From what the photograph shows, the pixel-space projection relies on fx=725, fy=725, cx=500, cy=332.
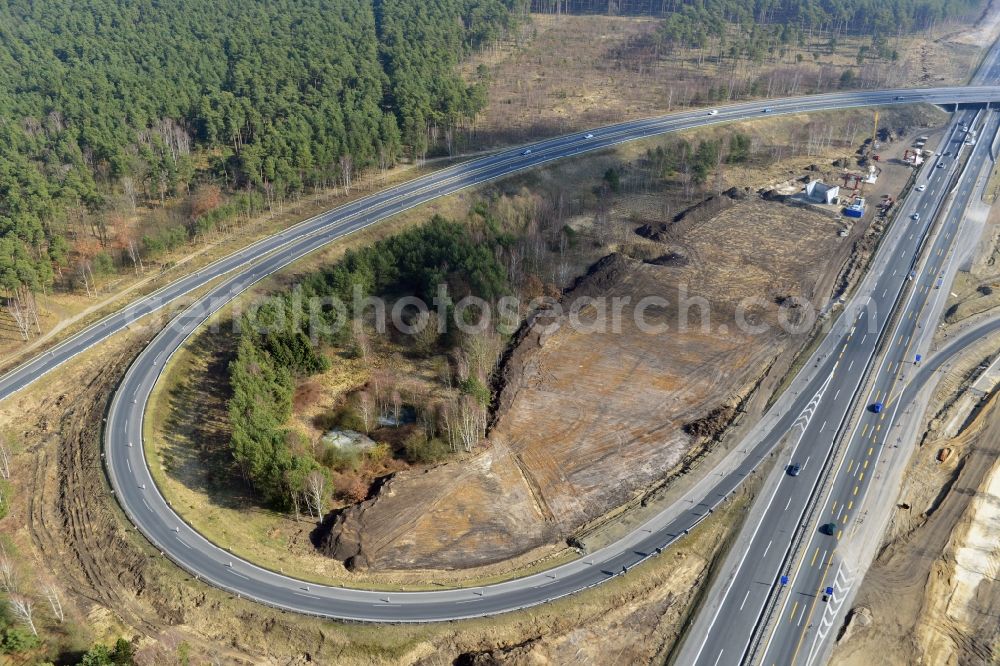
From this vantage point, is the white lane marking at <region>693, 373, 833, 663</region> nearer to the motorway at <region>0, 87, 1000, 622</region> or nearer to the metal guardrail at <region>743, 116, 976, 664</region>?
the motorway at <region>0, 87, 1000, 622</region>

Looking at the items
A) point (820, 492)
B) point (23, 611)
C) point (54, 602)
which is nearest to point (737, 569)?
point (820, 492)

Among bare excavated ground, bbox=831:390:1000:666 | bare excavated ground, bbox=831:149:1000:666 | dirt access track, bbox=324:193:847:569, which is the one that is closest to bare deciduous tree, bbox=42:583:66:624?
dirt access track, bbox=324:193:847:569

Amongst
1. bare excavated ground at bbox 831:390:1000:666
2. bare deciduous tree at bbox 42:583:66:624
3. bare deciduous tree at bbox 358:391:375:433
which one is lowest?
bare excavated ground at bbox 831:390:1000:666

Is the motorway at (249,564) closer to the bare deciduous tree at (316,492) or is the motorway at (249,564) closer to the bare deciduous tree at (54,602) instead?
the bare deciduous tree at (316,492)

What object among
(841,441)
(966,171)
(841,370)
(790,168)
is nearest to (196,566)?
(841,441)

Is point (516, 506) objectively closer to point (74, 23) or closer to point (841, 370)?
point (841, 370)
